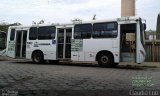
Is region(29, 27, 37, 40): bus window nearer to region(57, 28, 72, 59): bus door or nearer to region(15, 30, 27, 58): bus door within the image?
region(15, 30, 27, 58): bus door

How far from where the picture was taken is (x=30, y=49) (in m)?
22.2

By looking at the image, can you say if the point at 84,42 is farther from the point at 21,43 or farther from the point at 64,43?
the point at 21,43

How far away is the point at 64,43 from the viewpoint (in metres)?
20.5

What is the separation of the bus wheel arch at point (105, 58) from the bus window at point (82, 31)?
4.55ft

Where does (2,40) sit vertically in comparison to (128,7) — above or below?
below

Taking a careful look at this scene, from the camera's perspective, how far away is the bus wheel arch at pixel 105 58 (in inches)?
722

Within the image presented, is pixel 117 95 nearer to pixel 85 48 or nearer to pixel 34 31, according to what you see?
pixel 85 48

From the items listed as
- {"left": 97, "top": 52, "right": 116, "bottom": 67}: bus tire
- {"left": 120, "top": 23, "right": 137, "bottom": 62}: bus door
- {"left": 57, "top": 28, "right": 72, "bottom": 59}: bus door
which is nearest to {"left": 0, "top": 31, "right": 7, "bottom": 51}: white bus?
{"left": 57, "top": 28, "right": 72, "bottom": 59}: bus door

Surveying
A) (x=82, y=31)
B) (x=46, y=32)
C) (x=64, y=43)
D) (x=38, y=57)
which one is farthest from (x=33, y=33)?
(x=82, y=31)

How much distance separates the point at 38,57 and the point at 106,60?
5.64 metres

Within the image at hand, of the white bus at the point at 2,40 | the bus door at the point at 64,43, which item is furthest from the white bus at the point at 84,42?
the white bus at the point at 2,40

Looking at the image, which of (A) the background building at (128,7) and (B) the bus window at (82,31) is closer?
(B) the bus window at (82,31)

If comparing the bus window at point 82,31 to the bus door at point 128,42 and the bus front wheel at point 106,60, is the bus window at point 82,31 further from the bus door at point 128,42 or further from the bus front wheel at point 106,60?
the bus door at point 128,42

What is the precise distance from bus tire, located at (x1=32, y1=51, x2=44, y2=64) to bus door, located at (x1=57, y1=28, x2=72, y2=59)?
163 centimetres
